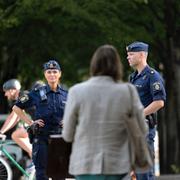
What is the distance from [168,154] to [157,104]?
1424cm

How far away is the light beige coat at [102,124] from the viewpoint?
670 cm

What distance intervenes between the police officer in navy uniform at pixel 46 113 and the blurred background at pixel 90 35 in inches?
316

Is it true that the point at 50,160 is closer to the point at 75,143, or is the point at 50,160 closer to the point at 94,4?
the point at 75,143

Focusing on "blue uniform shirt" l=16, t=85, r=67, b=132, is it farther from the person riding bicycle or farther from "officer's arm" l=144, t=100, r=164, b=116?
the person riding bicycle

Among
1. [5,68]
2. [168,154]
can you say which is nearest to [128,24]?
[168,154]

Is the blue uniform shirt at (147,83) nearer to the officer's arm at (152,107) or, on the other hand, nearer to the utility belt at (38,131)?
the officer's arm at (152,107)

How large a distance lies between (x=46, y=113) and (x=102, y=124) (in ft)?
12.3

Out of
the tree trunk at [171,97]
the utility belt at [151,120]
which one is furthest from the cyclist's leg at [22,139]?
the tree trunk at [171,97]

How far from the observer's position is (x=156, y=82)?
931 cm

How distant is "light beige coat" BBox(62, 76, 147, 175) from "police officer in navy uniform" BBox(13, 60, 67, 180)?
363 centimetres

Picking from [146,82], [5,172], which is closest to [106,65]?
[146,82]

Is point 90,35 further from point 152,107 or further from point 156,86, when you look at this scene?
point 152,107

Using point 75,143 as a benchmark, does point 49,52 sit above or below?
above

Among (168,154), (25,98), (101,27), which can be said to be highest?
Result: (101,27)
